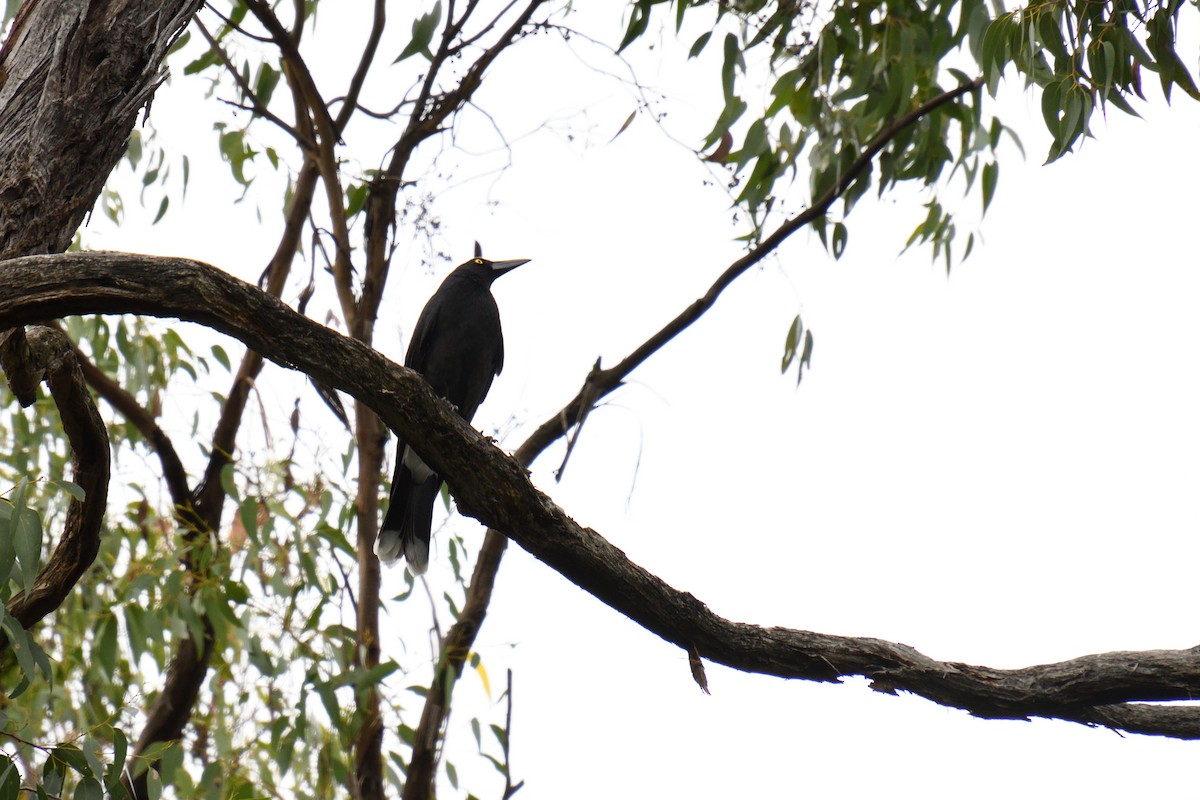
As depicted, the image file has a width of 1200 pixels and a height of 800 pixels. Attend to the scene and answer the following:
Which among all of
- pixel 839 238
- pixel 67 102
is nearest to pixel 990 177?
pixel 839 238

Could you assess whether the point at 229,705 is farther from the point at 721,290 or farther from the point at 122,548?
the point at 721,290

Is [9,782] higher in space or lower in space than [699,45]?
lower

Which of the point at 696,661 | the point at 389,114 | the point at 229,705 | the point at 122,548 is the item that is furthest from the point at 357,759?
the point at 389,114

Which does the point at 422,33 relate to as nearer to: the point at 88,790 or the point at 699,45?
the point at 699,45

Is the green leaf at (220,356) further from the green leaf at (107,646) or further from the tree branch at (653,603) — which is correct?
the tree branch at (653,603)

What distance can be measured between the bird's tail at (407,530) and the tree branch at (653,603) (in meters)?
1.81

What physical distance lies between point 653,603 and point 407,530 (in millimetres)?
1926

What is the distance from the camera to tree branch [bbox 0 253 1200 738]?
76.2 inches

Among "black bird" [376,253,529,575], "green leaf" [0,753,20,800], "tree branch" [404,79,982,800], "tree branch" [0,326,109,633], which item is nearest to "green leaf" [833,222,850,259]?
"tree branch" [404,79,982,800]

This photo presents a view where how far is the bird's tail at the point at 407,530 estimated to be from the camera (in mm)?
3932

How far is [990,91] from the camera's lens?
2.81 m

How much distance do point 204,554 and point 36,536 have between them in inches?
76.5

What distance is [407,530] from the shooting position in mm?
3957

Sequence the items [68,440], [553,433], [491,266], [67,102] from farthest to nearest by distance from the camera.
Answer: [491,266] < [553,433] < [68,440] < [67,102]
